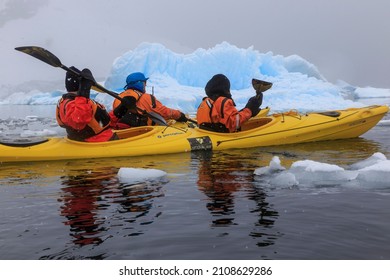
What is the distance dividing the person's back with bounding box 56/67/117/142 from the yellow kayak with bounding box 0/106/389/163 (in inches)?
6.3

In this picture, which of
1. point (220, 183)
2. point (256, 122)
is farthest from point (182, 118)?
point (220, 183)

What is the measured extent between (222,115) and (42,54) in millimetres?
2950

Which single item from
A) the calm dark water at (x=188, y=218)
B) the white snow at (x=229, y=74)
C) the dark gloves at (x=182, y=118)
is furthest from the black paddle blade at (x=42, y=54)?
the white snow at (x=229, y=74)

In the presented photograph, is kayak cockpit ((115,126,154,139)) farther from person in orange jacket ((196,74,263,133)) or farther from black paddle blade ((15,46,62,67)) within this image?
black paddle blade ((15,46,62,67))

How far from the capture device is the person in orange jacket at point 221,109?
7.02 m

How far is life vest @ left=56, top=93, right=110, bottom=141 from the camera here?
6.12 m

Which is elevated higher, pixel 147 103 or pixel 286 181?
pixel 147 103

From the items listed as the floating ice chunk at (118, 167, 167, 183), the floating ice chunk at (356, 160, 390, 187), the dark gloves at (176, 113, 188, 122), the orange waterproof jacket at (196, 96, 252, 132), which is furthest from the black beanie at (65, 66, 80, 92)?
the floating ice chunk at (356, 160, 390, 187)

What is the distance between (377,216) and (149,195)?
1.99 metres

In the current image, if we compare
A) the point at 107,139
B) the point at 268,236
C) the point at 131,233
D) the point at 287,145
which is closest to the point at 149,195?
the point at 131,233

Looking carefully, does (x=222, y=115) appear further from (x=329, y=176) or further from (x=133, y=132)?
(x=329, y=176)

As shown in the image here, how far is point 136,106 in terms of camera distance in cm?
735

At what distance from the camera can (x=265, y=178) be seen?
4715 millimetres
